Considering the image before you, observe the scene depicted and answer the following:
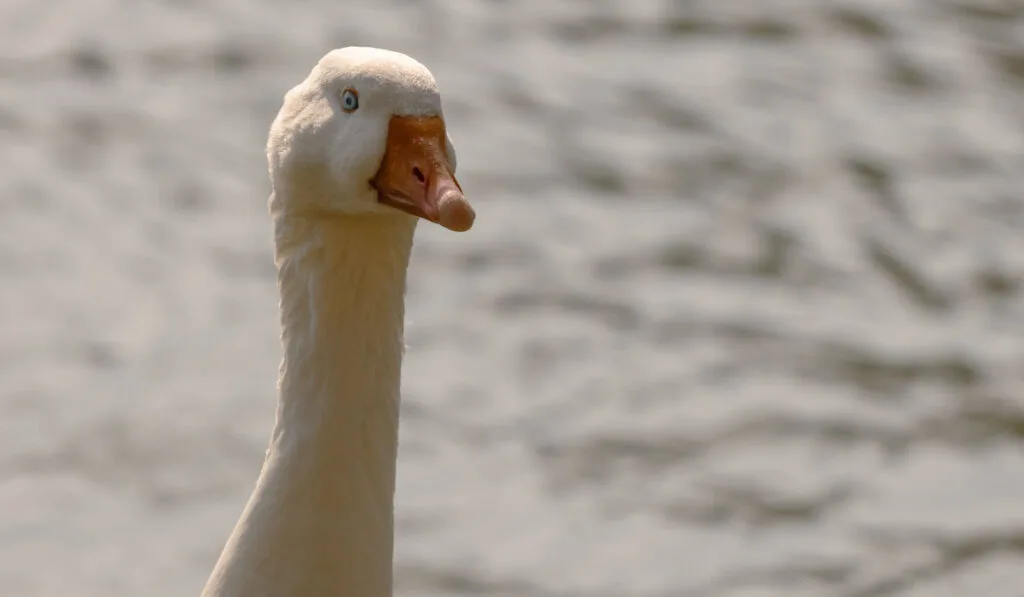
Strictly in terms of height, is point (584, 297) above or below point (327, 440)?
above

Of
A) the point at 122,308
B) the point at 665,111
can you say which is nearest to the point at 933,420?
the point at 665,111

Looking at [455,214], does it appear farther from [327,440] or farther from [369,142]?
[327,440]

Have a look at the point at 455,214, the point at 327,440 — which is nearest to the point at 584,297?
the point at 327,440

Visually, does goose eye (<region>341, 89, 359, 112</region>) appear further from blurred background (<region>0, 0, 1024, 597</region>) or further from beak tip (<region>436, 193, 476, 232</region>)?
blurred background (<region>0, 0, 1024, 597</region>)

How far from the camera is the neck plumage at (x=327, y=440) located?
3.60 m

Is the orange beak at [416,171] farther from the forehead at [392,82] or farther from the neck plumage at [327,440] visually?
the neck plumage at [327,440]

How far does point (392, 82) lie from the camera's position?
3355mm

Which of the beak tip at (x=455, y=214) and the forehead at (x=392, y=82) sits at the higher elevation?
the forehead at (x=392, y=82)

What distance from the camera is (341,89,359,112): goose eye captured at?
340 cm

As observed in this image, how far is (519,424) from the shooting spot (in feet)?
22.2

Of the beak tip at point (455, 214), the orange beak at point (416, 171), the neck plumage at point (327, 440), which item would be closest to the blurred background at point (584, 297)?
the neck plumage at point (327, 440)

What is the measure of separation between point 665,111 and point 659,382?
180 cm

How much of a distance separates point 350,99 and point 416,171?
0.22m

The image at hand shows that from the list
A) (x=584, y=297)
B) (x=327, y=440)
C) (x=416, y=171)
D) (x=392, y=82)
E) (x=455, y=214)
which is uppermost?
(x=584, y=297)
